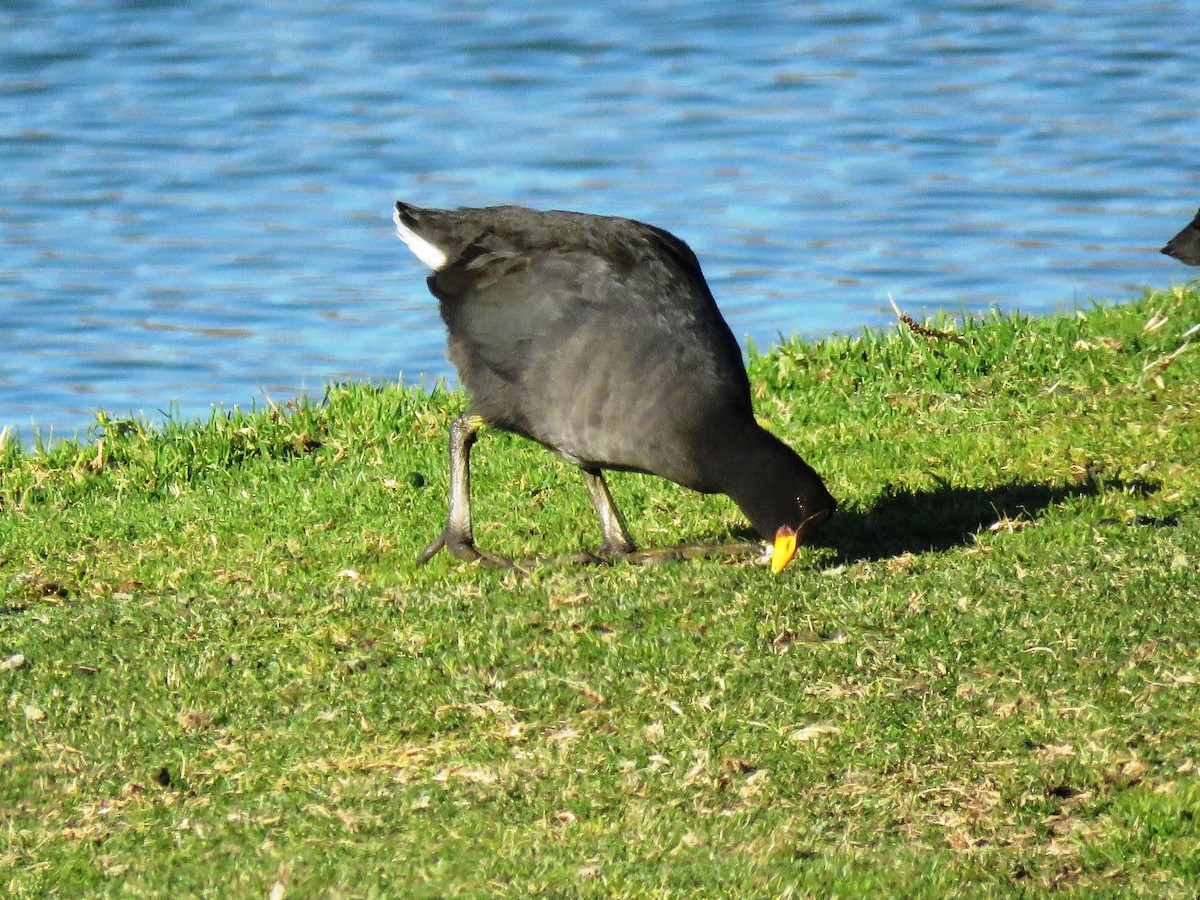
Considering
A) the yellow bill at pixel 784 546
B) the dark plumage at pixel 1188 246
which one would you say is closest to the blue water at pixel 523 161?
the dark plumage at pixel 1188 246

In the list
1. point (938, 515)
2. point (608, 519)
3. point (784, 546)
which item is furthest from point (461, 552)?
point (938, 515)

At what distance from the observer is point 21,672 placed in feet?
22.1

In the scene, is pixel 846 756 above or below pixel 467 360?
below

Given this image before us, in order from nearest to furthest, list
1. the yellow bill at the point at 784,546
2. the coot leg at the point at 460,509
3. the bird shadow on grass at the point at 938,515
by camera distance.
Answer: the yellow bill at the point at 784,546 < the bird shadow on grass at the point at 938,515 < the coot leg at the point at 460,509

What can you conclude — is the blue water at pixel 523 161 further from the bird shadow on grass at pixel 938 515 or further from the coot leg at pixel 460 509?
the coot leg at pixel 460 509

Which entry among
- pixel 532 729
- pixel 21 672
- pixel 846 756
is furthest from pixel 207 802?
pixel 846 756

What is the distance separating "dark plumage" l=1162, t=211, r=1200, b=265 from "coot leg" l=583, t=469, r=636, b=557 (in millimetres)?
4257

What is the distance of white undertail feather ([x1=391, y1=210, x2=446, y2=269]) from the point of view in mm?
7969

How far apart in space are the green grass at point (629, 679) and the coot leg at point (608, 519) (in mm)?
333

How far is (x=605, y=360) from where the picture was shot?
23.1ft

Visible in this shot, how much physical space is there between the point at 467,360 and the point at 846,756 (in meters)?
2.77

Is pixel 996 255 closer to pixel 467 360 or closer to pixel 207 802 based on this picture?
pixel 467 360

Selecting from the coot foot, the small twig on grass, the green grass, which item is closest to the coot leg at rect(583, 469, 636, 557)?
the green grass

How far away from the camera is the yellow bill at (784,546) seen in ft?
22.3
